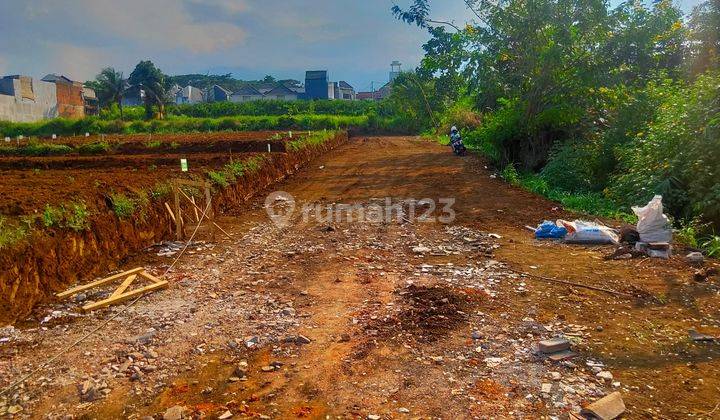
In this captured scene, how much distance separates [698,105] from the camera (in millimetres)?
8492

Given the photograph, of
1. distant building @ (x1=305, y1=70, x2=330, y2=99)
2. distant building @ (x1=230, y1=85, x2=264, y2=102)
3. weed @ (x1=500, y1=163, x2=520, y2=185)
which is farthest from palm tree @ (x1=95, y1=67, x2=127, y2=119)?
weed @ (x1=500, y1=163, x2=520, y2=185)

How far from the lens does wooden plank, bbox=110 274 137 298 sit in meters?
6.06

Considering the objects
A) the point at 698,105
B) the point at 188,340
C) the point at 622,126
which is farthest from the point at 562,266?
the point at 622,126

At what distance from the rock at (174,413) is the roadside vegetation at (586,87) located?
8668mm

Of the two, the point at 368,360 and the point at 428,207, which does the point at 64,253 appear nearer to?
the point at 368,360

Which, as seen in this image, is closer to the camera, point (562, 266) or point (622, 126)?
point (562, 266)

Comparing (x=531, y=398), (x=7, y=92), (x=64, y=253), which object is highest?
(x=7, y=92)

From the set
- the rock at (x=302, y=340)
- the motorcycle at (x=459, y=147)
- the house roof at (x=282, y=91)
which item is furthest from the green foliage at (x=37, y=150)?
the house roof at (x=282, y=91)

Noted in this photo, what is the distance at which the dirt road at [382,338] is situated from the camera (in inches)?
152

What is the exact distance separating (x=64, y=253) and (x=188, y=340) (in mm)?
2856

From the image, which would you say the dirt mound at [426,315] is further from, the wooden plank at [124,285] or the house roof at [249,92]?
the house roof at [249,92]

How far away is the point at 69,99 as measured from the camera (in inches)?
2098

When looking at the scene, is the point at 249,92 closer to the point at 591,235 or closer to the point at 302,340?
the point at 591,235

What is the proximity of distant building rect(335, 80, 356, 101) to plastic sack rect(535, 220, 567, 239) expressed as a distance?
74.3 metres
